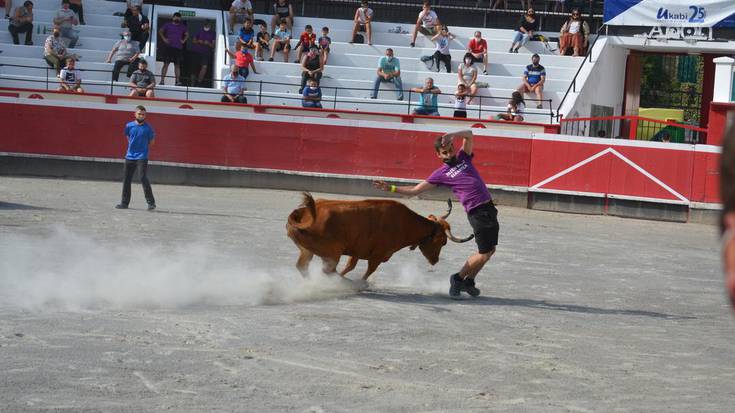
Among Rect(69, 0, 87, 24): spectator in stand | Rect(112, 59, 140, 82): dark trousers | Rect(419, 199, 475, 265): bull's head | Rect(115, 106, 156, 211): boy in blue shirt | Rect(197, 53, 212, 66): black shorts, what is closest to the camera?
Rect(419, 199, 475, 265): bull's head

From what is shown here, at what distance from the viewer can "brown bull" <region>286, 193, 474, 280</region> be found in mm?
10195

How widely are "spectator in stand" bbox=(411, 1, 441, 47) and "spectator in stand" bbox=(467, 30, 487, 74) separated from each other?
3.90 ft

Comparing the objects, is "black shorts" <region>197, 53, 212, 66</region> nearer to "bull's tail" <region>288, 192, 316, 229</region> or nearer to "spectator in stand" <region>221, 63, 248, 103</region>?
"spectator in stand" <region>221, 63, 248, 103</region>

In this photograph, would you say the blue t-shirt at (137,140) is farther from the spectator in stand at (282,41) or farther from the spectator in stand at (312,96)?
the spectator in stand at (282,41)

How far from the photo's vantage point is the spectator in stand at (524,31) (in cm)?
2848

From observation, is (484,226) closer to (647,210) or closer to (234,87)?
(647,210)

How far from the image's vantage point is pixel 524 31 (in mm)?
28500

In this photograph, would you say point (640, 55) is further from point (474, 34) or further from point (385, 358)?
point (385, 358)

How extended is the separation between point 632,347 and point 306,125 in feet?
48.5

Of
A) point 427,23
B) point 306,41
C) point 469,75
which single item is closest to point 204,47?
point 306,41

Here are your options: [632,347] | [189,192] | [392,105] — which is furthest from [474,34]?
[632,347]

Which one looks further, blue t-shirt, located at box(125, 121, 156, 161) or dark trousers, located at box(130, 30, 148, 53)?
dark trousers, located at box(130, 30, 148, 53)

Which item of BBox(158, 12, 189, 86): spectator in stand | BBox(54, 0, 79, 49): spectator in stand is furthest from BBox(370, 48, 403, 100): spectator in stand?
BBox(54, 0, 79, 49): spectator in stand

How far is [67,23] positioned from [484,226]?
20.2 m
